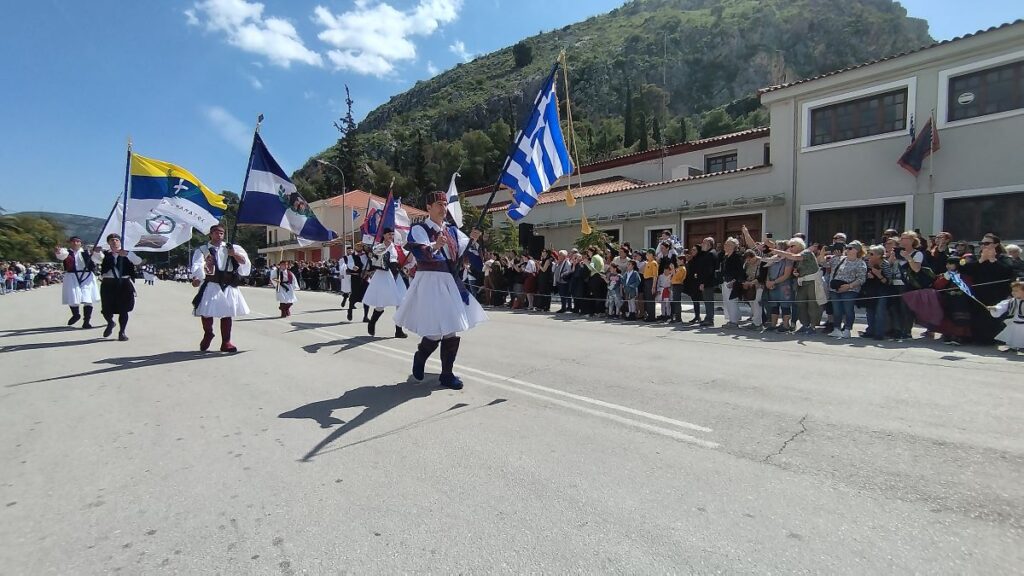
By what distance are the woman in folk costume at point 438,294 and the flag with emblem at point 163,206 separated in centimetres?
528

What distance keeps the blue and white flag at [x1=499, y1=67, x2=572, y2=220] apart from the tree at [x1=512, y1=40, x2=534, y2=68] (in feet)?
480

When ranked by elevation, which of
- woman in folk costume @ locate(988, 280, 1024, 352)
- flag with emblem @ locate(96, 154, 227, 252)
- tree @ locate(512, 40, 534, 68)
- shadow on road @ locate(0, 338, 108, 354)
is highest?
tree @ locate(512, 40, 534, 68)

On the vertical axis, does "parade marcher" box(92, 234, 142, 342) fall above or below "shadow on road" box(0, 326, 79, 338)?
above

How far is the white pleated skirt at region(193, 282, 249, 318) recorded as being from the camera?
25.8ft

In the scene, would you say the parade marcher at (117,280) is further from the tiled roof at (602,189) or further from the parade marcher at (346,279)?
the tiled roof at (602,189)

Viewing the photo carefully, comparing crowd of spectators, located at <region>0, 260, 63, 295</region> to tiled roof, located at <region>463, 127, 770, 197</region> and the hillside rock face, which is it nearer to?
tiled roof, located at <region>463, 127, 770, 197</region>

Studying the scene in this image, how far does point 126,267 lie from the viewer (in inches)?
387

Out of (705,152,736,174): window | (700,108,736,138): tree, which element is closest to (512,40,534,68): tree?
(700,108,736,138): tree

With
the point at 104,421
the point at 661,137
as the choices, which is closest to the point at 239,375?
the point at 104,421

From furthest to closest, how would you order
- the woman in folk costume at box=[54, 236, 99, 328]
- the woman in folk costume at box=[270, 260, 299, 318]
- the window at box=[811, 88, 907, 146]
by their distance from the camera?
the window at box=[811, 88, 907, 146], the woman in folk costume at box=[270, 260, 299, 318], the woman in folk costume at box=[54, 236, 99, 328]

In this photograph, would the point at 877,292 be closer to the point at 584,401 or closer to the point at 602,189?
the point at 584,401

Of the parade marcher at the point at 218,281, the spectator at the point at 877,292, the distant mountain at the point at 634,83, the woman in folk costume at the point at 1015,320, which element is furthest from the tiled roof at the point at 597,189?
the distant mountain at the point at 634,83

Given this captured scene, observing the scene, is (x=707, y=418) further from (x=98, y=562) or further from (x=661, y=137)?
(x=661, y=137)

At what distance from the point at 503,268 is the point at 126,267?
1061 cm
